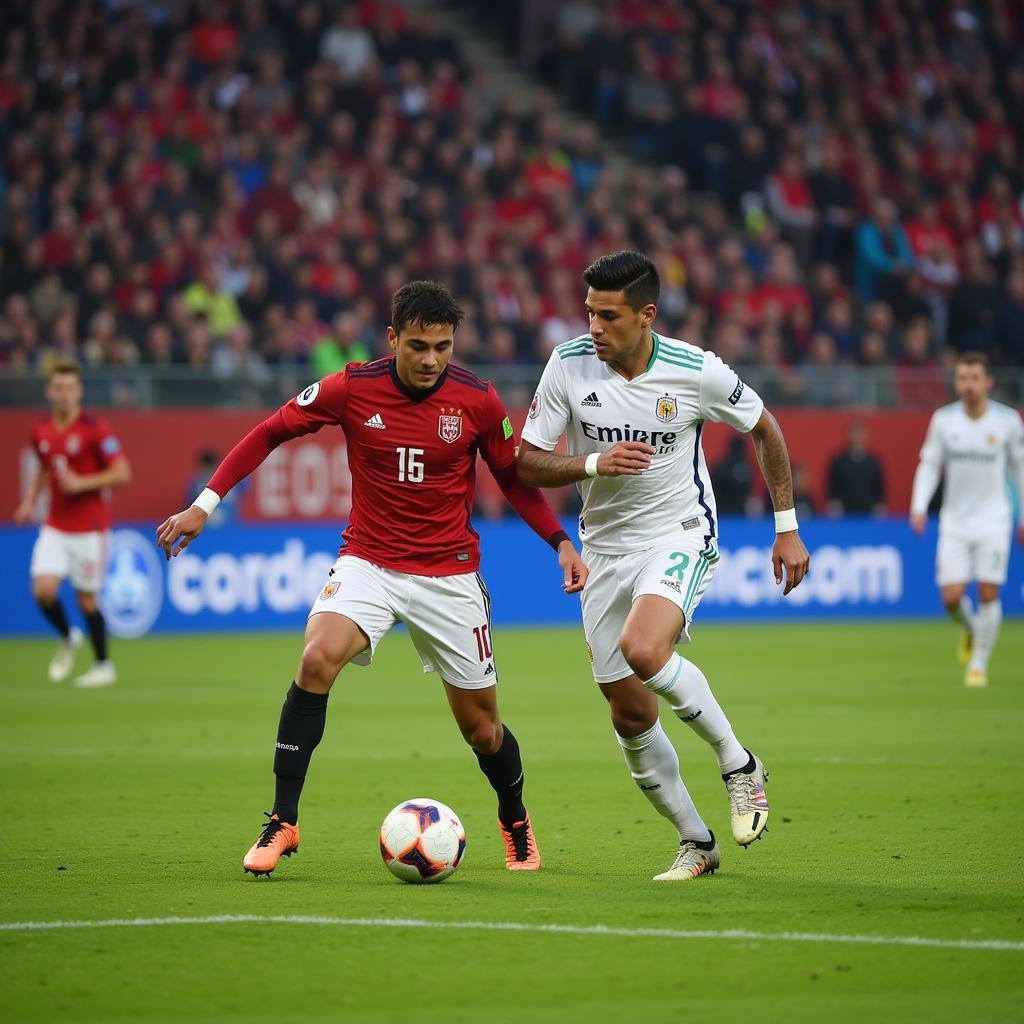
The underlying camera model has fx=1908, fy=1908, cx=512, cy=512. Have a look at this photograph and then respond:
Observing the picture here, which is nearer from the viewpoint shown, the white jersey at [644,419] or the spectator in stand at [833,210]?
the white jersey at [644,419]

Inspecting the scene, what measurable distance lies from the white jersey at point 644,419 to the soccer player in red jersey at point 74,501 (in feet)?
28.8

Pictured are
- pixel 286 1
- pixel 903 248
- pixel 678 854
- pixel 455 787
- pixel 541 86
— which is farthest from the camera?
pixel 541 86

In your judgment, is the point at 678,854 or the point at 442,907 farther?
the point at 678,854

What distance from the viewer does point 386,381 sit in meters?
7.75

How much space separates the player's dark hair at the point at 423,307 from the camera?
7.45 meters

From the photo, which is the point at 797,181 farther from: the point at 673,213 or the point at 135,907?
the point at 135,907

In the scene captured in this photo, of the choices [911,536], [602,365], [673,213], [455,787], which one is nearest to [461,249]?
[673,213]

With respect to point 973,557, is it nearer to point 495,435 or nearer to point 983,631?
point 983,631

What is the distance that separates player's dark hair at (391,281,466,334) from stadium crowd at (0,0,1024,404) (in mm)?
13681

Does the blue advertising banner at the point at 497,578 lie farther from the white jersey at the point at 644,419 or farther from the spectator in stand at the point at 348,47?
the white jersey at the point at 644,419

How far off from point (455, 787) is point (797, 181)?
67.6 ft

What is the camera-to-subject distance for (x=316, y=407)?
305 inches

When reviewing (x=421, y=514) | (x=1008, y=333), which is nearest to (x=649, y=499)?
(x=421, y=514)

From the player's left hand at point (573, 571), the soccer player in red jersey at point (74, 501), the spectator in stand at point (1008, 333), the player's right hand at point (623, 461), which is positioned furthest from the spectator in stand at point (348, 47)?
the player's right hand at point (623, 461)
